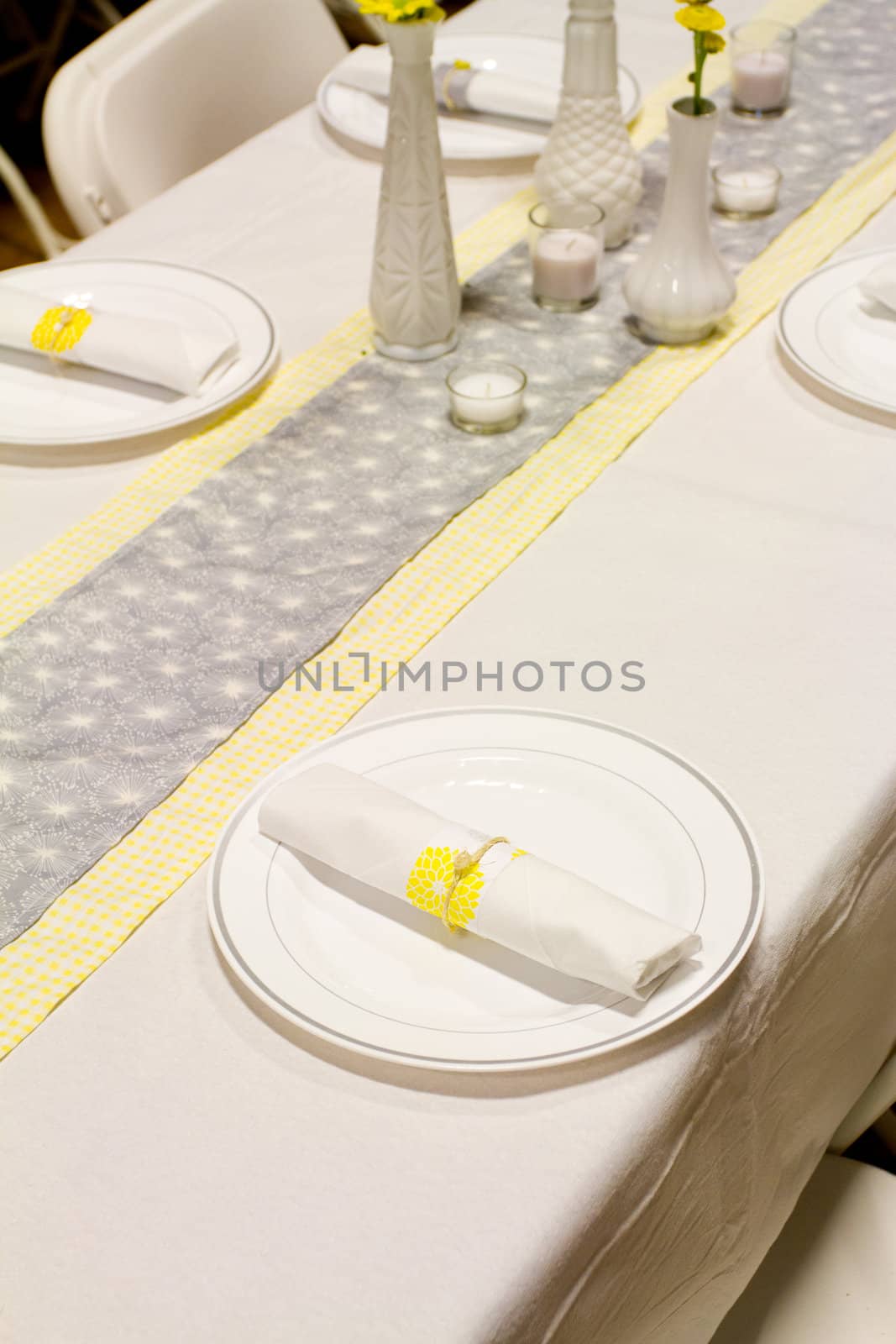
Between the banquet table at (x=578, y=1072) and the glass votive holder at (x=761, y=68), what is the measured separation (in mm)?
567

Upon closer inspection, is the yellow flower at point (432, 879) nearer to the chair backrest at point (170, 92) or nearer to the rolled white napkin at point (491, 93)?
the rolled white napkin at point (491, 93)

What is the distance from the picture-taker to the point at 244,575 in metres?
0.95

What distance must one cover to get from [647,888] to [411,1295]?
0.23 m

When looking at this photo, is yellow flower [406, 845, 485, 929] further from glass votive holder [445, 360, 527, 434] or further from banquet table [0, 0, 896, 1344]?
glass votive holder [445, 360, 527, 434]

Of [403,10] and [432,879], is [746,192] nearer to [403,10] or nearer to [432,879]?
[403,10]

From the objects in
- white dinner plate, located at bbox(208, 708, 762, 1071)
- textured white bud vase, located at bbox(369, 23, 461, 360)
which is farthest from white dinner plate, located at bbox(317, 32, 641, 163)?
white dinner plate, located at bbox(208, 708, 762, 1071)

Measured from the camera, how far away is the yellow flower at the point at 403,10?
0.96 m

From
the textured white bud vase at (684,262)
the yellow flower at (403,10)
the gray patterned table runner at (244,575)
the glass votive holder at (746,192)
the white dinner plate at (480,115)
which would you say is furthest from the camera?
the white dinner plate at (480,115)

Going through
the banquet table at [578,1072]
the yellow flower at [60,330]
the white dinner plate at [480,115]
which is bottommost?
the banquet table at [578,1072]

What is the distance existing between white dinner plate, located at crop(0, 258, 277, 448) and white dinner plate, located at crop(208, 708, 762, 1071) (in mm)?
427

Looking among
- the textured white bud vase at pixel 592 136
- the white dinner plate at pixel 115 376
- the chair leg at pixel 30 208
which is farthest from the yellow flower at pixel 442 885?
the chair leg at pixel 30 208

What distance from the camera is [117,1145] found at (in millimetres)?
610

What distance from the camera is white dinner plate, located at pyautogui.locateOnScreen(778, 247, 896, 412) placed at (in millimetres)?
1085

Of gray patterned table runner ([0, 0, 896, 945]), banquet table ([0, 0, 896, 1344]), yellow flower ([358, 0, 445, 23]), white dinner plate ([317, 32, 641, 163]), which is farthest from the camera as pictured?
white dinner plate ([317, 32, 641, 163])
